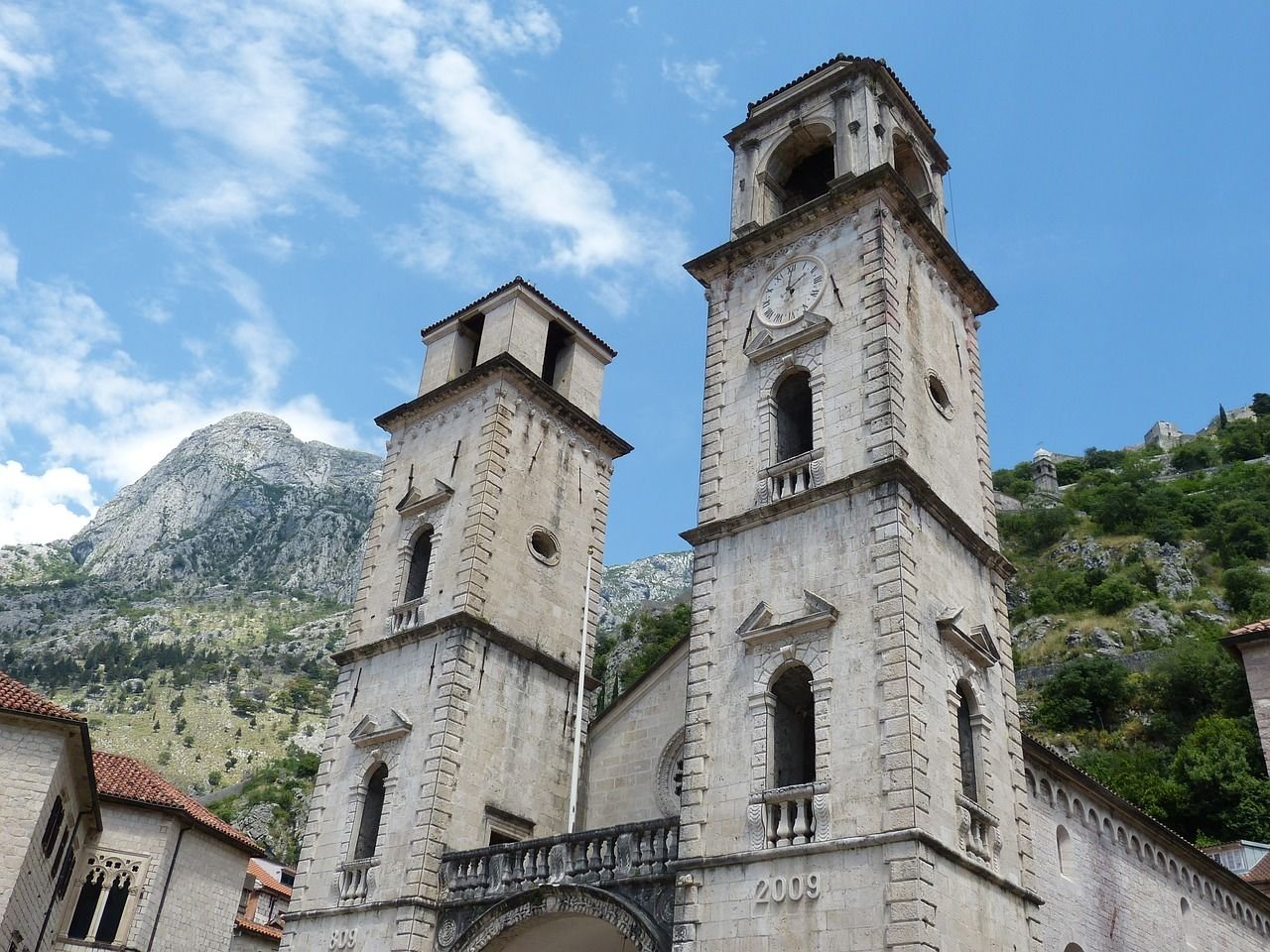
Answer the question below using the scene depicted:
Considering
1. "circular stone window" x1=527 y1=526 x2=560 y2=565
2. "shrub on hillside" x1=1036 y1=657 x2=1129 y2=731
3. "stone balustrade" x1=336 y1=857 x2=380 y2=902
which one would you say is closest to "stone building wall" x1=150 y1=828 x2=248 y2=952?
"stone balustrade" x1=336 y1=857 x2=380 y2=902

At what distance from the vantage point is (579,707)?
75.6 ft

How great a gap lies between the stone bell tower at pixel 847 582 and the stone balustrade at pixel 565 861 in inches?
44.0

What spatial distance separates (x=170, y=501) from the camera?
153 m

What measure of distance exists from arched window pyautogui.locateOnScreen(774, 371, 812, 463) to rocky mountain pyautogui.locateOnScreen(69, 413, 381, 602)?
126 meters

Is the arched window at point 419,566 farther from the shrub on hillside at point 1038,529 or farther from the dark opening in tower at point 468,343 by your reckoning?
the shrub on hillside at point 1038,529

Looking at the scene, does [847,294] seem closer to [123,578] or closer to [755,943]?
[755,943]

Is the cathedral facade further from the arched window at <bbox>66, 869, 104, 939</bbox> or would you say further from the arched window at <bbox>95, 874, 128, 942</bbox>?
the arched window at <bbox>66, 869, 104, 939</bbox>

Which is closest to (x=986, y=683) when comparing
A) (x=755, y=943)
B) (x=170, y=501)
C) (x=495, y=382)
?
(x=755, y=943)

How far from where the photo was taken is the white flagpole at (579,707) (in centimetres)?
2188

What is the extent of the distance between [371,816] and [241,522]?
441 feet

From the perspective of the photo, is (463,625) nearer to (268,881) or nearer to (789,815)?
(789,815)

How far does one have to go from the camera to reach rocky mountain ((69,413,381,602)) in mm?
141875

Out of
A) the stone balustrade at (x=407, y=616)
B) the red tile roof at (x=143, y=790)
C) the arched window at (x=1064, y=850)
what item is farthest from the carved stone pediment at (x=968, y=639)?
the red tile roof at (x=143, y=790)

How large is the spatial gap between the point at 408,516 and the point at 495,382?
3677 millimetres
